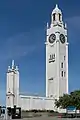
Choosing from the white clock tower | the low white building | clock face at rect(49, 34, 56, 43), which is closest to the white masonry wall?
the low white building

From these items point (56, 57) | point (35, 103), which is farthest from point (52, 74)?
point (35, 103)

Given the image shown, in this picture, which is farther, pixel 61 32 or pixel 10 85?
pixel 61 32

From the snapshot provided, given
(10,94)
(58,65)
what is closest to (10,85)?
(10,94)

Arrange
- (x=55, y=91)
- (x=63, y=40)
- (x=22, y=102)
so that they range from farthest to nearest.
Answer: (x=63, y=40)
(x=55, y=91)
(x=22, y=102)

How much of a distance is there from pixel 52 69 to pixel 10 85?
18.1 m

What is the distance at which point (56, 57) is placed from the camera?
12338 centimetres

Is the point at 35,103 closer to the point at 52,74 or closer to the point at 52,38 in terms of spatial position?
the point at 52,74

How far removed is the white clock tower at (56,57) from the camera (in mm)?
121062

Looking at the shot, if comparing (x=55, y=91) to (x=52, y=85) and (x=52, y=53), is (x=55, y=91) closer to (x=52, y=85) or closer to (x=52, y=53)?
(x=52, y=85)

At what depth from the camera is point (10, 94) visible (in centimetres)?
11525

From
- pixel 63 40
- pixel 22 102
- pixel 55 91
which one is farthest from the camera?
pixel 63 40

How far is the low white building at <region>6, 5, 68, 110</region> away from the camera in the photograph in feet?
374

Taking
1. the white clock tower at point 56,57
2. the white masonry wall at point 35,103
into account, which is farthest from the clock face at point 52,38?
the white masonry wall at point 35,103

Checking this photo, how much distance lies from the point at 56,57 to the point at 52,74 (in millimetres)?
6670
